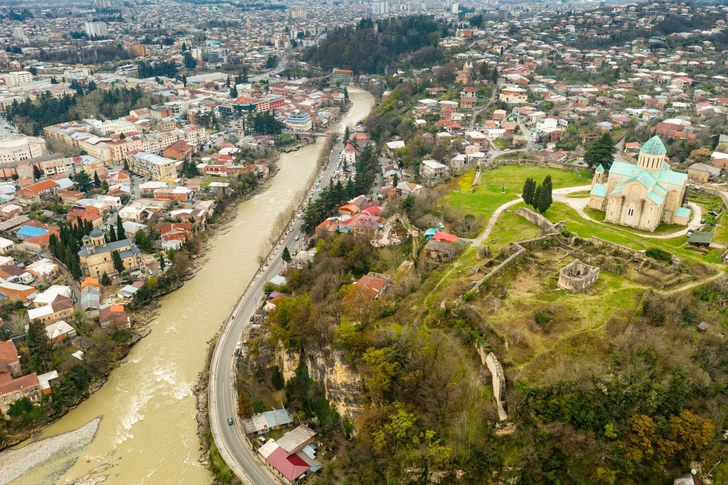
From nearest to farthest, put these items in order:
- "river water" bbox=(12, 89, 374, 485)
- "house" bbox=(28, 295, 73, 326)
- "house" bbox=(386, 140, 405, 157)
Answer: "river water" bbox=(12, 89, 374, 485), "house" bbox=(28, 295, 73, 326), "house" bbox=(386, 140, 405, 157)

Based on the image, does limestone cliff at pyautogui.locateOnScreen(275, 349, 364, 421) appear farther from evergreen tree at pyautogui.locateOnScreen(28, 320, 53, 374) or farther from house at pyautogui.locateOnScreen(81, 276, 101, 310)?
house at pyautogui.locateOnScreen(81, 276, 101, 310)

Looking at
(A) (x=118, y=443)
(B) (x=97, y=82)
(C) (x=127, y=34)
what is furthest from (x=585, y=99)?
(C) (x=127, y=34)

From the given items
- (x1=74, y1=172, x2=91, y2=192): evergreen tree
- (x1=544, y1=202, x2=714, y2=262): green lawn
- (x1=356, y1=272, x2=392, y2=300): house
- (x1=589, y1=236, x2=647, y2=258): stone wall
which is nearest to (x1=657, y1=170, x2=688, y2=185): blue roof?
(x1=544, y1=202, x2=714, y2=262): green lawn

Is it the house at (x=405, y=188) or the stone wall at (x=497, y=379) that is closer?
the stone wall at (x=497, y=379)

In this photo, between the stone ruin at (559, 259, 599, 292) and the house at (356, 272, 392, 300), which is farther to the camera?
the house at (356, 272, 392, 300)

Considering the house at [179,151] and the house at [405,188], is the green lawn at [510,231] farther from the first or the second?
the house at [179,151]

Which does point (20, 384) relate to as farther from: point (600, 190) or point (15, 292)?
point (600, 190)

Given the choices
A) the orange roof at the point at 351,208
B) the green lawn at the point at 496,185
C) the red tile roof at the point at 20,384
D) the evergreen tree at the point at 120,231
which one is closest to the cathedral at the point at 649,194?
the green lawn at the point at 496,185

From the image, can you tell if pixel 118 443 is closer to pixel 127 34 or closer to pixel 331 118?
pixel 331 118
